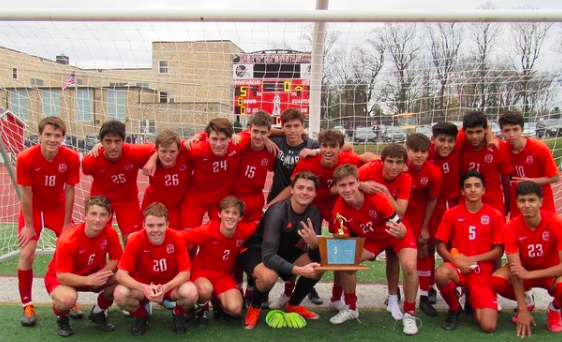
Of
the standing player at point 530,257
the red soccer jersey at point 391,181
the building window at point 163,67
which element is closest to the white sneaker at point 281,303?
the red soccer jersey at point 391,181

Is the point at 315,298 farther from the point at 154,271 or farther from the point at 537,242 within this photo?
the point at 537,242

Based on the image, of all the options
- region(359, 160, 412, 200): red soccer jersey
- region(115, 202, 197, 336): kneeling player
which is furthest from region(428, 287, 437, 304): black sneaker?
region(115, 202, 197, 336): kneeling player

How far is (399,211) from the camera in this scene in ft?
11.9

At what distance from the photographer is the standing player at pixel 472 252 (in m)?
3.48

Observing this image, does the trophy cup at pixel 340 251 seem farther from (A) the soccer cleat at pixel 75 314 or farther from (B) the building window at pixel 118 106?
(B) the building window at pixel 118 106

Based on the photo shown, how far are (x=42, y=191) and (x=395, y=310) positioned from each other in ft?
9.68

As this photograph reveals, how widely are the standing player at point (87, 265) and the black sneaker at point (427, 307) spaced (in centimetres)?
242

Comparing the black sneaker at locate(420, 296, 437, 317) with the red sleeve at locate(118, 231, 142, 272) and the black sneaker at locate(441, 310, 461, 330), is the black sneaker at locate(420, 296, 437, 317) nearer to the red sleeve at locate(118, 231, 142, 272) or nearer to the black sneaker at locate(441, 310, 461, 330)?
the black sneaker at locate(441, 310, 461, 330)

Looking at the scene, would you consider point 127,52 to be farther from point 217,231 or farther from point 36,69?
point 217,231

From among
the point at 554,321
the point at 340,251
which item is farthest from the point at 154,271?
the point at 554,321

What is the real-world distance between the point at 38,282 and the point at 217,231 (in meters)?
2.11

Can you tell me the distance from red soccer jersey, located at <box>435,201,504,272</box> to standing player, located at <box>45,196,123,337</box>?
2492 millimetres

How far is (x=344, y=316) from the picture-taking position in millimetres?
3629

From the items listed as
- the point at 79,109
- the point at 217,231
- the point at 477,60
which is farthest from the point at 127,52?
the point at 477,60
